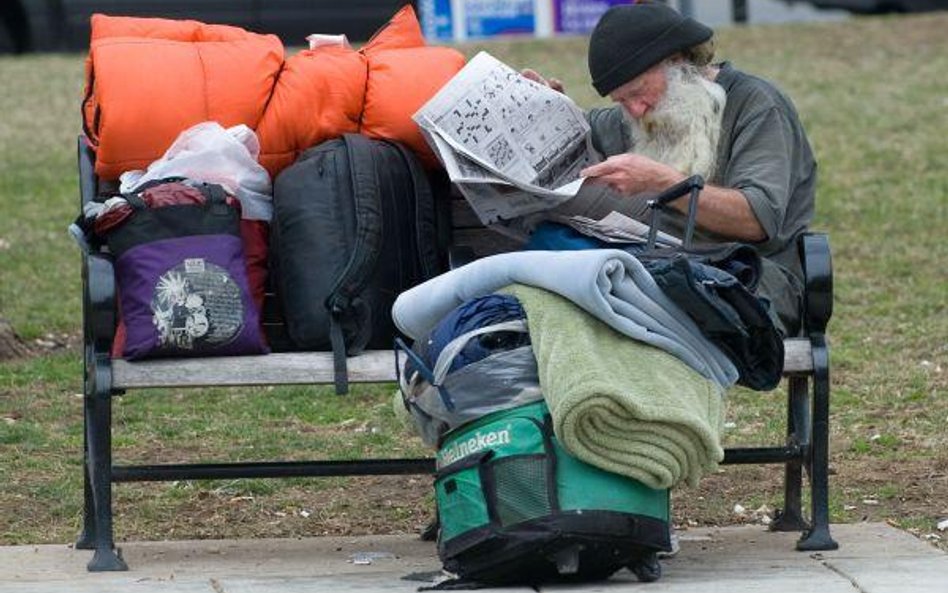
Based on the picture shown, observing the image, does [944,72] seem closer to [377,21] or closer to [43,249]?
[377,21]

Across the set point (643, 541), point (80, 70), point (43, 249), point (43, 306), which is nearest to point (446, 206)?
point (643, 541)

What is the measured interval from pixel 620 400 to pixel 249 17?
39.5ft

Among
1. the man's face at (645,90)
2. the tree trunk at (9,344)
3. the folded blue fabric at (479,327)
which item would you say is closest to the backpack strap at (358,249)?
the folded blue fabric at (479,327)

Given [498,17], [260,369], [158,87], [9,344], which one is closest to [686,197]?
[260,369]

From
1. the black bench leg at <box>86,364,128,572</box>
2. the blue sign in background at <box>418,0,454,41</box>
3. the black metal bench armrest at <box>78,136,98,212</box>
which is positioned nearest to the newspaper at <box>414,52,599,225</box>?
the black metal bench armrest at <box>78,136,98,212</box>

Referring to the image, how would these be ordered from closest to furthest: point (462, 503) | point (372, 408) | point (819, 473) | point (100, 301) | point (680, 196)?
point (462, 503)
point (100, 301)
point (680, 196)
point (819, 473)
point (372, 408)

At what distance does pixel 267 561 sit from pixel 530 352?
0.93m

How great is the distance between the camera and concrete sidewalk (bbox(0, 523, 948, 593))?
13.6ft

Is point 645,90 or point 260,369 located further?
point 645,90

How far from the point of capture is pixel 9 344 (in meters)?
7.39

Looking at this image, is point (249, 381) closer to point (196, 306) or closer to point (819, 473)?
point (196, 306)

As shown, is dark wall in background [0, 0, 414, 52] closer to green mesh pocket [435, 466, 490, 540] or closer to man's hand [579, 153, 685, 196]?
man's hand [579, 153, 685, 196]

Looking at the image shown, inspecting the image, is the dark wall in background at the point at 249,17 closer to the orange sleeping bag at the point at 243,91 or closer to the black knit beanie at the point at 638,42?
the orange sleeping bag at the point at 243,91

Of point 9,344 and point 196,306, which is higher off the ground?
point 196,306
